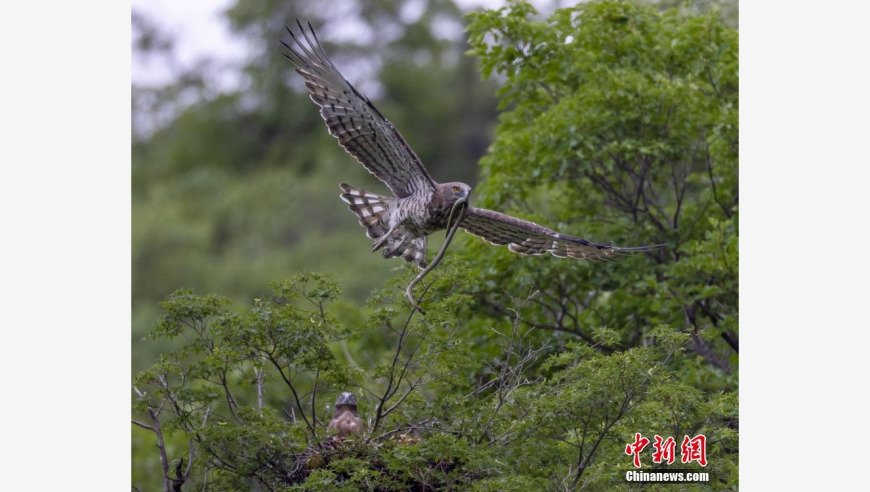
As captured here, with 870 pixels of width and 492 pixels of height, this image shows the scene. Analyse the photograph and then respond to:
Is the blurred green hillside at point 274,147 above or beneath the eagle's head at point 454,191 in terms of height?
above

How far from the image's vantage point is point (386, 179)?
930cm

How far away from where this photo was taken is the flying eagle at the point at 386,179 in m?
8.73

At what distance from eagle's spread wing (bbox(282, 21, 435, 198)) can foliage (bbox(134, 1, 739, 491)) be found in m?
0.88

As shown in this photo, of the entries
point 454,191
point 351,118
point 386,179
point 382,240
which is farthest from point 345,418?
point 351,118

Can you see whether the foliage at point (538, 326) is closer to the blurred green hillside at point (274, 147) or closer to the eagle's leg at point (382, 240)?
the eagle's leg at point (382, 240)

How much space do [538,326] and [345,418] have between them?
3.29 meters

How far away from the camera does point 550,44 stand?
520 inches

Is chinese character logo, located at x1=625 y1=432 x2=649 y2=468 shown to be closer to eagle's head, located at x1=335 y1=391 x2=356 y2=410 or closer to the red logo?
the red logo

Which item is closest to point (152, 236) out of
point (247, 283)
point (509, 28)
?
point (247, 283)

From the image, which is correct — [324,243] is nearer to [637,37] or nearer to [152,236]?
[152,236]

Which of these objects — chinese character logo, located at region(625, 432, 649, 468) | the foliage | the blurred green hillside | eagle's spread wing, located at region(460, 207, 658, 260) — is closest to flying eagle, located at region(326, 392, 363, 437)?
the foliage

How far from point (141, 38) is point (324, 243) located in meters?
21.4

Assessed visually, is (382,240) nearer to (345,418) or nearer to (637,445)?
(345,418)

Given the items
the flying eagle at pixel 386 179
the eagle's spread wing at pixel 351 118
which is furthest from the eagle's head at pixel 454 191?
the eagle's spread wing at pixel 351 118
